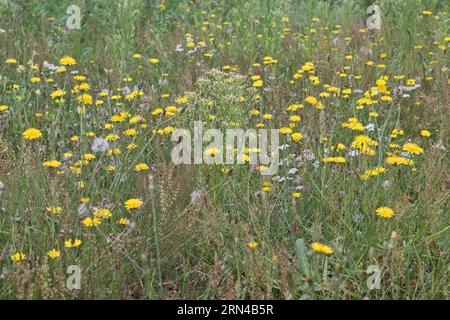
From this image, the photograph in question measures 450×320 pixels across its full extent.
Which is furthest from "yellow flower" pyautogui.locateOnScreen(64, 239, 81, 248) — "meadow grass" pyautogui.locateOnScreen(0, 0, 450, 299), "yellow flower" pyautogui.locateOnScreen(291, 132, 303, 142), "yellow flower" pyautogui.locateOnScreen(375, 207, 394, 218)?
"yellow flower" pyautogui.locateOnScreen(291, 132, 303, 142)

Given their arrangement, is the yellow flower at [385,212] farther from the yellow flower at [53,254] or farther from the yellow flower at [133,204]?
the yellow flower at [53,254]

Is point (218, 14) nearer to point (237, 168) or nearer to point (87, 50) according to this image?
point (87, 50)

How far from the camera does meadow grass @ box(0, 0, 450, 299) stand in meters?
2.43

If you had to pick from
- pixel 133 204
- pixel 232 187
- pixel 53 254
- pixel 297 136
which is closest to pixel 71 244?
pixel 53 254

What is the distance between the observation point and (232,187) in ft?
10.1

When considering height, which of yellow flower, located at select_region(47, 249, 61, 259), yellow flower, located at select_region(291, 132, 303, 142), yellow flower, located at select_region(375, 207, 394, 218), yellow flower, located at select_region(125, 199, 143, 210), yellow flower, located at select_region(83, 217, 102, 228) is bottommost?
yellow flower, located at select_region(47, 249, 61, 259)

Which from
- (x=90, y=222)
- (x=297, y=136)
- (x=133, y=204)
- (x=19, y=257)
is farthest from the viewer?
(x=297, y=136)

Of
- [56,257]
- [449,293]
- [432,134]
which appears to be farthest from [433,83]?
[56,257]

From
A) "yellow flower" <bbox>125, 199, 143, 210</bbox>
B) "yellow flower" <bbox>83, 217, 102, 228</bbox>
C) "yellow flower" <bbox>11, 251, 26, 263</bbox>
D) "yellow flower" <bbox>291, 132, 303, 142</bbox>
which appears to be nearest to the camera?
"yellow flower" <bbox>11, 251, 26, 263</bbox>

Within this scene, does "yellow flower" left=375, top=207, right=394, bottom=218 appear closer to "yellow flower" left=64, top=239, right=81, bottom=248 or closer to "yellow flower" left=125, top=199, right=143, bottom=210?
"yellow flower" left=125, top=199, right=143, bottom=210

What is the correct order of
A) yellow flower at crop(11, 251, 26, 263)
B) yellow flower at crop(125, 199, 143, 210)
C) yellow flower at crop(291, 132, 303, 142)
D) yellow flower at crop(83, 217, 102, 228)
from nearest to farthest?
yellow flower at crop(11, 251, 26, 263) < yellow flower at crop(83, 217, 102, 228) < yellow flower at crop(125, 199, 143, 210) < yellow flower at crop(291, 132, 303, 142)

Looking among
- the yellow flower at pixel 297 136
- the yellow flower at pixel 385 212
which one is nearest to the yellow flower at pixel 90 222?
the yellow flower at pixel 385 212

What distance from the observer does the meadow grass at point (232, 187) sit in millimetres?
2434

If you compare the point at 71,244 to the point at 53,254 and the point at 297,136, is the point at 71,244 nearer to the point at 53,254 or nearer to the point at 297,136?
the point at 53,254
